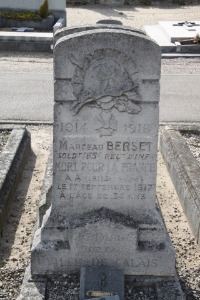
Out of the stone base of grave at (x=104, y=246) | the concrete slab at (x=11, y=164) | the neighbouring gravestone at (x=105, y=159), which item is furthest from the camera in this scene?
the concrete slab at (x=11, y=164)

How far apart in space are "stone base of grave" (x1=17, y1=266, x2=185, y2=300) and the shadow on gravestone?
0.07 metres

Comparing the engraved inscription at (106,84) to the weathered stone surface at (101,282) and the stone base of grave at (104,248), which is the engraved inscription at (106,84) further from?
the weathered stone surface at (101,282)

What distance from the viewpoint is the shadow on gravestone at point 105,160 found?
17.9ft

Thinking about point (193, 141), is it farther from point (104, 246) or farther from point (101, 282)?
point (101, 282)

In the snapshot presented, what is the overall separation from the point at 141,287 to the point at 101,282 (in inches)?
19.9

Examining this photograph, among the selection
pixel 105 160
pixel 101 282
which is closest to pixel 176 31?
pixel 105 160

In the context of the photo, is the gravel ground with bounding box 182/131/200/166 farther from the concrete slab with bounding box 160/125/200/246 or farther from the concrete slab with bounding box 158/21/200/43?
the concrete slab with bounding box 158/21/200/43

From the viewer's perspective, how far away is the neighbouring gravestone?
5.44m

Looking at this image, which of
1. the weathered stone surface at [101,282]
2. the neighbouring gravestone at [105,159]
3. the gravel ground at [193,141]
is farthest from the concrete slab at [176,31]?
the weathered stone surface at [101,282]

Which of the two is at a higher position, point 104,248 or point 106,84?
point 106,84

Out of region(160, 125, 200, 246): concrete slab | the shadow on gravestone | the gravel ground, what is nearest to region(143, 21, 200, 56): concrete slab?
the gravel ground

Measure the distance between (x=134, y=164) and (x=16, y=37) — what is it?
1243cm

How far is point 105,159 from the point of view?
5.84m

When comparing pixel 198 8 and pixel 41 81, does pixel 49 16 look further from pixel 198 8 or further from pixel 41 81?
pixel 198 8
